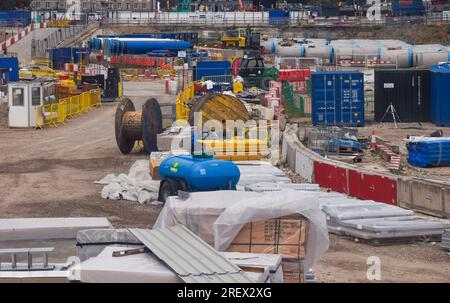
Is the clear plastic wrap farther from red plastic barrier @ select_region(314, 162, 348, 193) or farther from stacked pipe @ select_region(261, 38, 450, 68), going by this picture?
stacked pipe @ select_region(261, 38, 450, 68)

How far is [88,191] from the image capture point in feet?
76.0

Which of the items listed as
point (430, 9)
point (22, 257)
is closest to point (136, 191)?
point (22, 257)

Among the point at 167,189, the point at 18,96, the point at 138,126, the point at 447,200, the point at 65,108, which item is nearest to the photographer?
the point at 447,200

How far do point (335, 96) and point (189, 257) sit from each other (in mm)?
26814

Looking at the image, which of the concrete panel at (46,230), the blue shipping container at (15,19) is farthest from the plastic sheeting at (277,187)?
the blue shipping container at (15,19)

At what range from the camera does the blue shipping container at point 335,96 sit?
1420 inches

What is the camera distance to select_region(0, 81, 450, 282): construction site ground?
51.3ft

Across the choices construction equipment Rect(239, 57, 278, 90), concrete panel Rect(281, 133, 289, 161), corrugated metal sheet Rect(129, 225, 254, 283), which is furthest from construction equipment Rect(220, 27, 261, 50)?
corrugated metal sheet Rect(129, 225, 254, 283)

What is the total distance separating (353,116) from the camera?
36.4 m

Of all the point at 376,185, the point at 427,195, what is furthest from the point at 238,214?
the point at 376,185

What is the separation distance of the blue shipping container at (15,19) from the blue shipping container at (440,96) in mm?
71685

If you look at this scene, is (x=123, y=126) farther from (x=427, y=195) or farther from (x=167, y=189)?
(x=427, y=195)

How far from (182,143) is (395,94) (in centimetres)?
1425
